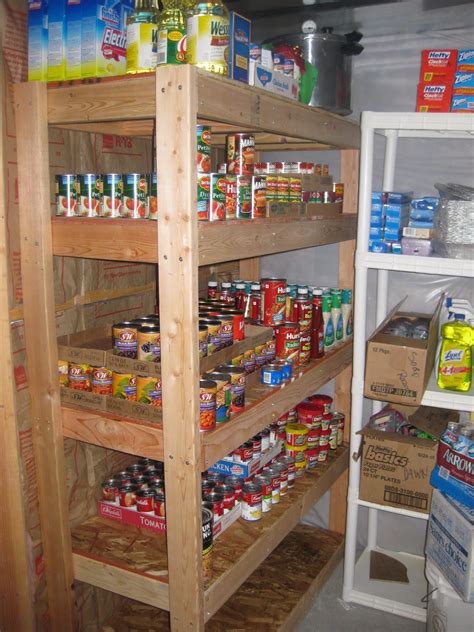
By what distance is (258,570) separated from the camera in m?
2.51

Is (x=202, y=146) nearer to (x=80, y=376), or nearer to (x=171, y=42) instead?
(x=171, y=42)

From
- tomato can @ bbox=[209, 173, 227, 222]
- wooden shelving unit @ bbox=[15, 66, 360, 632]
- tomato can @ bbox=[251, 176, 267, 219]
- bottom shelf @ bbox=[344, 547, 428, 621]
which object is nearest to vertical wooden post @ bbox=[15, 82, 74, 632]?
wooden shelving unit @ bbox=[15, 66, 360, 632]

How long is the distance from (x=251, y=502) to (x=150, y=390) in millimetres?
664

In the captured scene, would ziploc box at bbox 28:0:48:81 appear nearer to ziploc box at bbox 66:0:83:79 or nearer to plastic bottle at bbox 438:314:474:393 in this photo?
ziploc box at bbox 66:0:83:79

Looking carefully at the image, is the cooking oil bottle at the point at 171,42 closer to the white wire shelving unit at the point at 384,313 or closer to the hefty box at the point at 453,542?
the white wire shelving unit at the point at 384,313

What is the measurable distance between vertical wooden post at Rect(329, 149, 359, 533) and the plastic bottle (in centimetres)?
63

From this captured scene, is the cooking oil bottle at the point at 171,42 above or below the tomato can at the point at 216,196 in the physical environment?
above

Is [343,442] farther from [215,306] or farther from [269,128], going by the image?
[269,128]

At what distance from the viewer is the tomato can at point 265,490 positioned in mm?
2127

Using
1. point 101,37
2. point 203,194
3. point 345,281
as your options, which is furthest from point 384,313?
point 101,37

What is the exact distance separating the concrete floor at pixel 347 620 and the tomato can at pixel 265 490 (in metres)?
0.57

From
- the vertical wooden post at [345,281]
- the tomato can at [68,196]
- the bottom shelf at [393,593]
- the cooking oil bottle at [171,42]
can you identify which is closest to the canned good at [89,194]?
the tomato can at [68,196]

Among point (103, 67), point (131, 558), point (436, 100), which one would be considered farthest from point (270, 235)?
point (131, 558)

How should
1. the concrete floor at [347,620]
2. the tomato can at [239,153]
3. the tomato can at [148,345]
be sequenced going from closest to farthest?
the tomato can at [148,345] → the tomato can at [239,153] → the concrete floor at [347,620]
